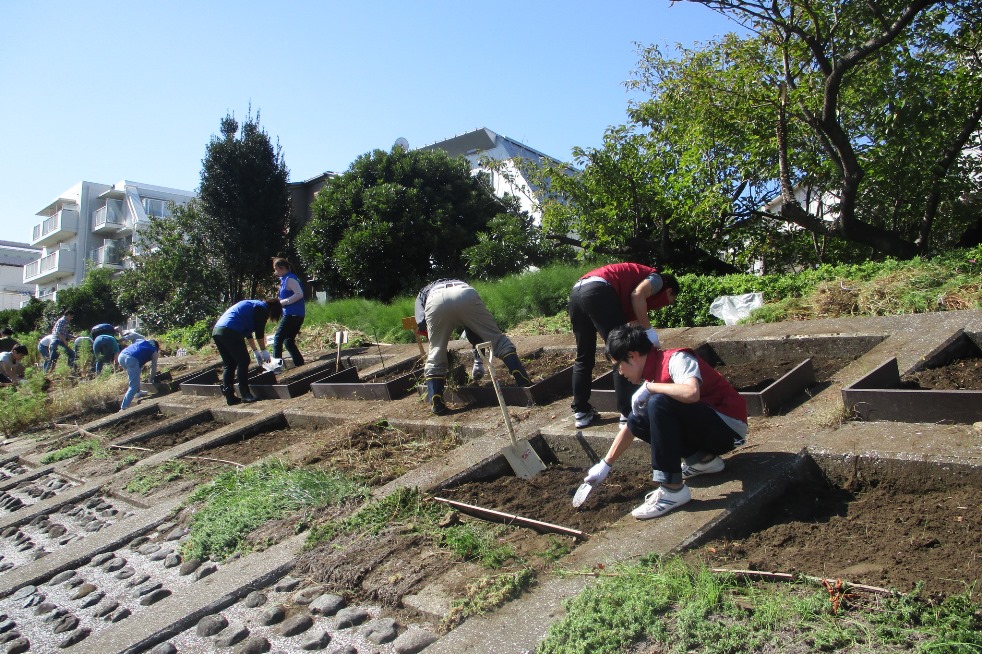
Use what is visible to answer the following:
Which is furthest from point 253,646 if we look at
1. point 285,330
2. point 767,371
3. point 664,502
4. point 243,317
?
point 285,330

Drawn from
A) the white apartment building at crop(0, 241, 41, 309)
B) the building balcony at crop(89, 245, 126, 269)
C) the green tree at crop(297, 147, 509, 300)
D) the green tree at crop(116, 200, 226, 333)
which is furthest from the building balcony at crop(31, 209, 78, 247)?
the green tree at crop(297, 147, 509, 300)

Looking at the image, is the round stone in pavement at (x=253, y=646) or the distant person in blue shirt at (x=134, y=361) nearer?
the round stone in pavement at (x=253, y=646)

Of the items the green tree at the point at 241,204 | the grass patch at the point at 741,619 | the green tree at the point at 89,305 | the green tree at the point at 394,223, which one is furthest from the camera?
the green tree at the point at 89,305

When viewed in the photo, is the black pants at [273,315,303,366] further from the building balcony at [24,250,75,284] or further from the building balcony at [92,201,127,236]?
the building balcony at [24,250,75,284]

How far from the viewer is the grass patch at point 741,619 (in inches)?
77.5

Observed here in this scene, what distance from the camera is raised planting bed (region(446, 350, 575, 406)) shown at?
5.43m

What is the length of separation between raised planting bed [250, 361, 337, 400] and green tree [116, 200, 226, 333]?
13.4m

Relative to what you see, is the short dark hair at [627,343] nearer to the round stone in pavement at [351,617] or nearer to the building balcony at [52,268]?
the round stone in pavement at [351,617]

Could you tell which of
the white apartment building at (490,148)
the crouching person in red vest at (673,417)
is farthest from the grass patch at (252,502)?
the white apartment building at (490,148)

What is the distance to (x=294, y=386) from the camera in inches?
321

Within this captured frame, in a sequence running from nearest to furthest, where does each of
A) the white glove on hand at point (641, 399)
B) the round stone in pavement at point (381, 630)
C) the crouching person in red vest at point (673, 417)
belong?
the round stone in pavement at point (381, 630)
the crouching person in red vest at point (673, 417)
the white glove on hand at point (641, 399)

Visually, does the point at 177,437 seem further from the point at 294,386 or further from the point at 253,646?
the point at 253,646

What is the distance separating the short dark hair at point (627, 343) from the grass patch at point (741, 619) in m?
1.12

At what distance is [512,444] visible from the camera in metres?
→ 4.19
